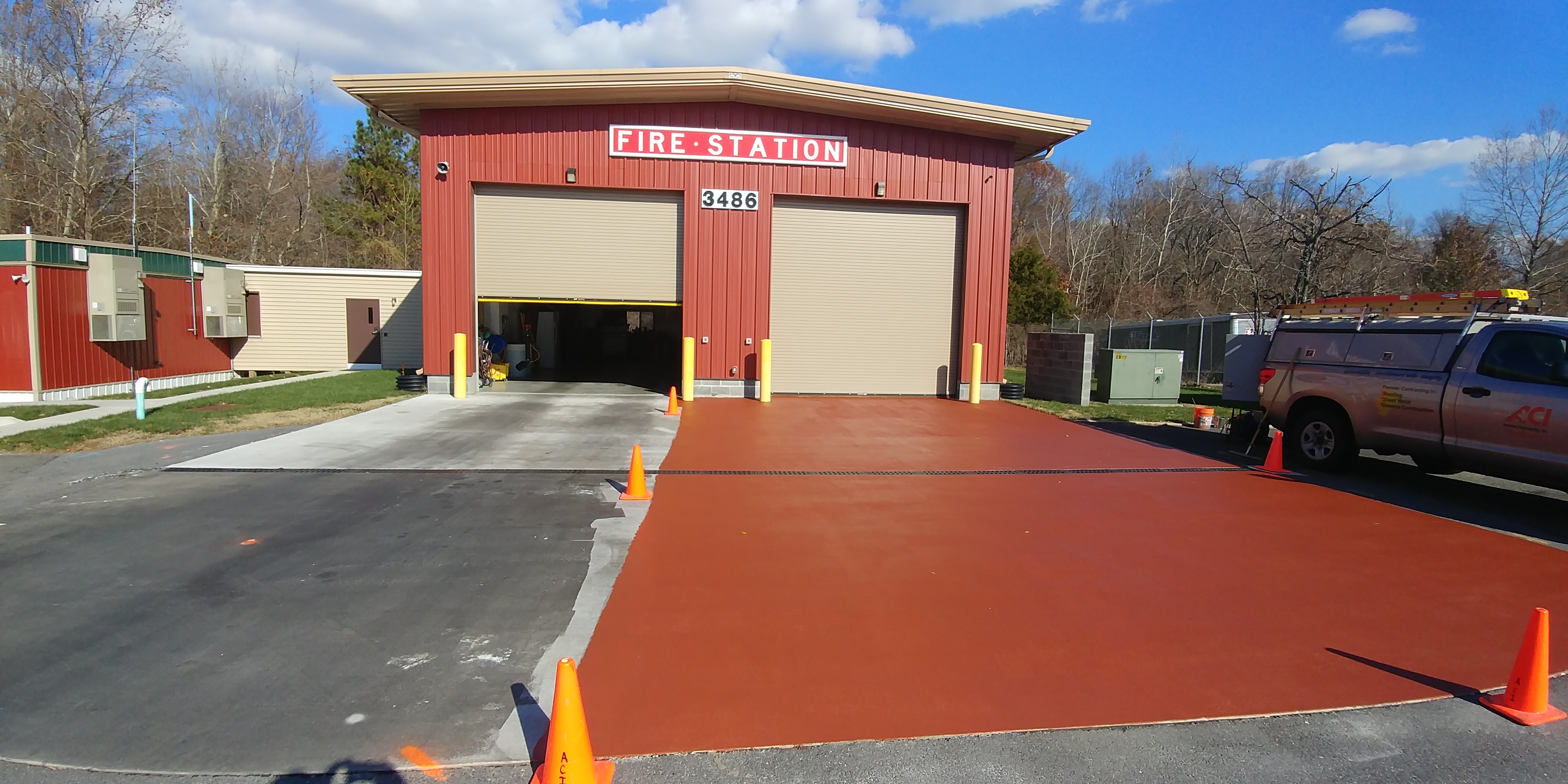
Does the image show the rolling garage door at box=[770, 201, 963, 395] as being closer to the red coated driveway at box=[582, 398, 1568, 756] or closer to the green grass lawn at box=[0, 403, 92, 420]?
the red coated driveway at box=[582, 398, 1568, 756]

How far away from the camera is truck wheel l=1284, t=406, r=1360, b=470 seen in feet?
32.2

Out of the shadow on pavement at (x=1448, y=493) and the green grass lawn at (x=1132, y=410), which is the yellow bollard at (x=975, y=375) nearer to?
the green grass lawn at (x=1132, y=410)

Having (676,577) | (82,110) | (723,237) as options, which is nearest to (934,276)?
(723,237)

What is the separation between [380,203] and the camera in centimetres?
3356

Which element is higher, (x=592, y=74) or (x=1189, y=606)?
(x=592, y=74)

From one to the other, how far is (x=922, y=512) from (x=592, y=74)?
38.1 feet

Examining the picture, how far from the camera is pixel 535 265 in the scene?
16.5m

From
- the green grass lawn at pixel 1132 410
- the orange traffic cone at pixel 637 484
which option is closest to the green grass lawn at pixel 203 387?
the orange traffic cone at pixel 637 484

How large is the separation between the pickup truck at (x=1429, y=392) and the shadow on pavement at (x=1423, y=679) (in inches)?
201

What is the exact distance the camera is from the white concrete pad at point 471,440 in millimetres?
9242

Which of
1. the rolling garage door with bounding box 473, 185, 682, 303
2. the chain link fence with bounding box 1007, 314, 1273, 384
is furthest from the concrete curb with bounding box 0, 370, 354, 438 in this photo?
the chain link fence with bounding box 1007, 314, 1273, 384

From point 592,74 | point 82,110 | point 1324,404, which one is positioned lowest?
point 1324,404

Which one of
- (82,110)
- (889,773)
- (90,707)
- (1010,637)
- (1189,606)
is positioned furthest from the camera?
(82,110)

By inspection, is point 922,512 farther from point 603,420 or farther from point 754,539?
point 603,420
